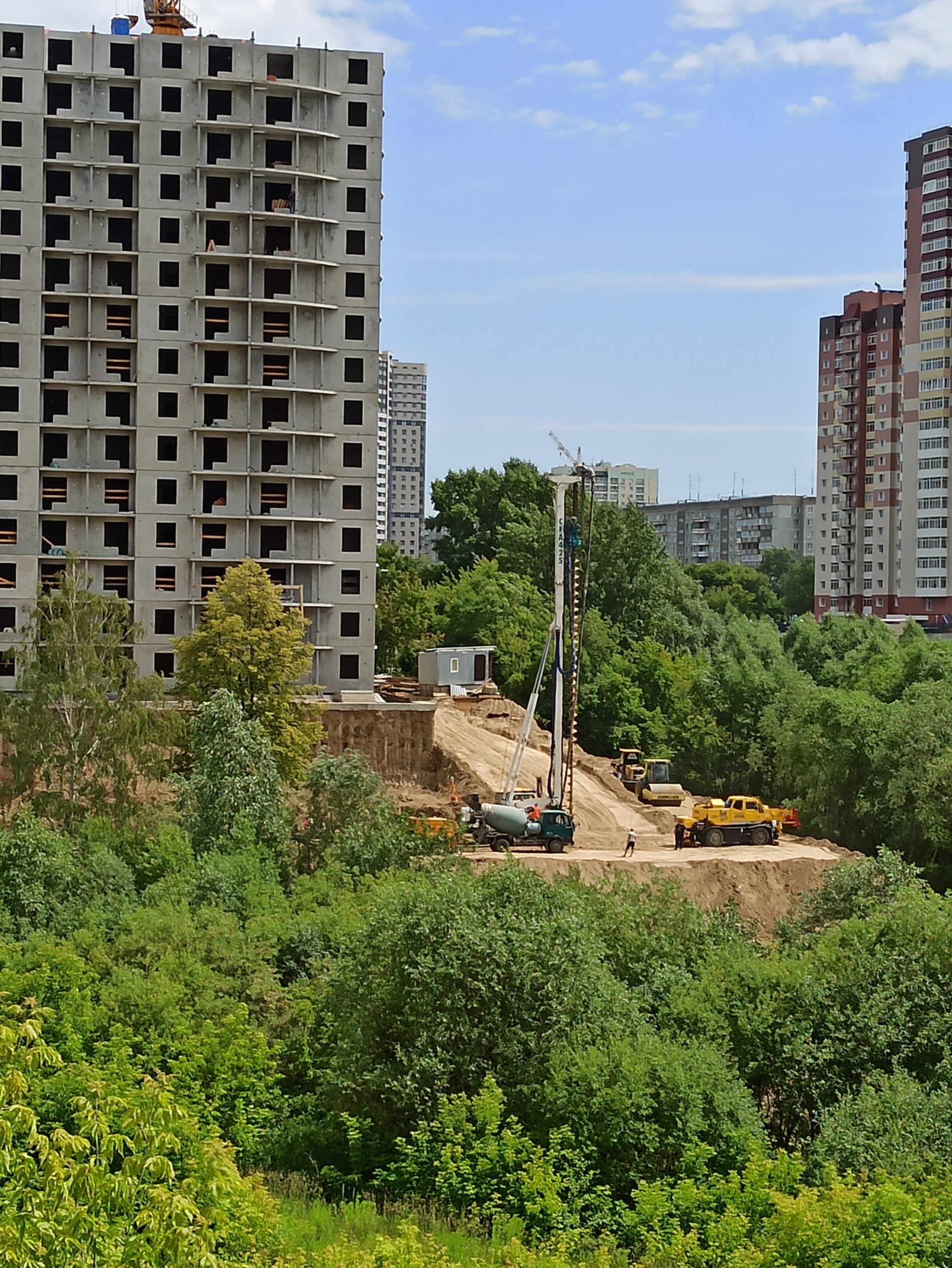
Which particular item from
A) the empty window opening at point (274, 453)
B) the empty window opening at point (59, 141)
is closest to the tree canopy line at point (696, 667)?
the empty window opening at point (274, 453)

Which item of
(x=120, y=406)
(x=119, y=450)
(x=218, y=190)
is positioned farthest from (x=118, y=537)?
(x=218, y=190)

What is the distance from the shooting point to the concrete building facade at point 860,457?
423 ft

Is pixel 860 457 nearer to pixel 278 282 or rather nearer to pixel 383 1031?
pixel 278 282

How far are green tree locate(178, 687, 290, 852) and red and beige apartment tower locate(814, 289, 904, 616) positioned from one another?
89.1 meters

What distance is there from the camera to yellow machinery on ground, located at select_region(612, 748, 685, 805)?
218 feet

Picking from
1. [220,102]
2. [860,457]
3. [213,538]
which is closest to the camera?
[220,102]

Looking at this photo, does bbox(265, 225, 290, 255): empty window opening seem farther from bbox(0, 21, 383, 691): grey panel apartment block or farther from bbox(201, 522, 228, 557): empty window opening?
bbox(201, 522, 228, 557): empty window opening

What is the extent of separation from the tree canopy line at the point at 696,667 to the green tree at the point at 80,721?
31.7 metres

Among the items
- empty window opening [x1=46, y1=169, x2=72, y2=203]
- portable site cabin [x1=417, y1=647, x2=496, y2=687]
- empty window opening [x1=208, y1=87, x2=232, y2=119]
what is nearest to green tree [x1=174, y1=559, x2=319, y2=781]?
portable site cabin [x1=417, y1=647, x2=496, y2=687]

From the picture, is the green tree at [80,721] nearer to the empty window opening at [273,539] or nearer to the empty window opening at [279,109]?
the empty window opening at [273,539]

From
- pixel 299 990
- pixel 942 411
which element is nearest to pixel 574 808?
pixel 299 990

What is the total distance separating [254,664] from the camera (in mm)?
54812

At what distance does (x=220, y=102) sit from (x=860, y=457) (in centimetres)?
8140

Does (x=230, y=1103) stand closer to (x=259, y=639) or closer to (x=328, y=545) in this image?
(x=259, y=639)
